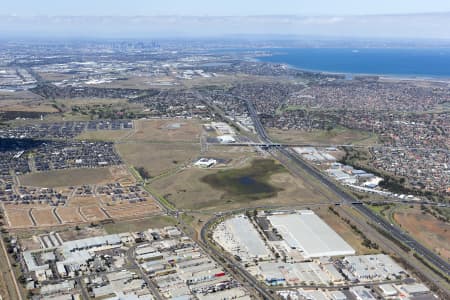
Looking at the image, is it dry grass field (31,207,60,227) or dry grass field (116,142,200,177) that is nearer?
dry grass field (31,207,60,227)

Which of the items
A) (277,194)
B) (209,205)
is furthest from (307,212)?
(209,205)

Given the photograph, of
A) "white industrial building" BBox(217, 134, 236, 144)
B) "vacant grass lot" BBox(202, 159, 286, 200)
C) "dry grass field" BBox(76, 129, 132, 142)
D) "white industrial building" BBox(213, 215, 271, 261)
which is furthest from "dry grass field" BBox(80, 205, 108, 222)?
"white industrial building" BBox(217, 134, 236, 144)

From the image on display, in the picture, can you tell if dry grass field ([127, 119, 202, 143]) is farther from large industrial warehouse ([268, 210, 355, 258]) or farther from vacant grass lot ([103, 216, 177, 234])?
large industrial warehouse ([268, 210, 355, 258])

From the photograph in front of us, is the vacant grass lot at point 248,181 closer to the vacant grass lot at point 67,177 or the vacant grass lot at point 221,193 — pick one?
the vacant grass lot at point 221,193

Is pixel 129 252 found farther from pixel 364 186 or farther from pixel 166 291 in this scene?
pixel 364 186

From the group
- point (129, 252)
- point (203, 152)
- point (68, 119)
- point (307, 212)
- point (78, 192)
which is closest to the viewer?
point (129, 252)

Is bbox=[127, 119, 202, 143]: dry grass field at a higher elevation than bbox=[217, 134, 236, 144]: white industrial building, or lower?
higher
